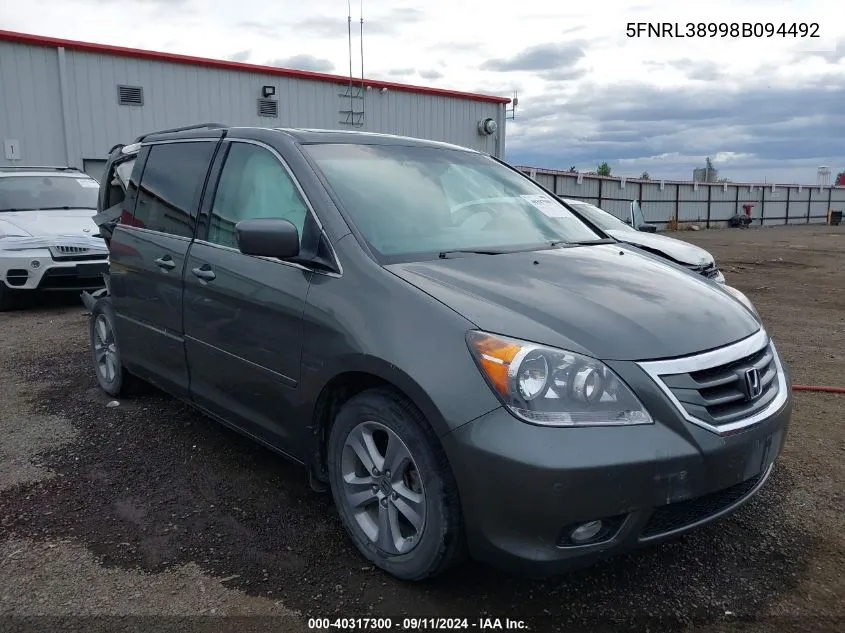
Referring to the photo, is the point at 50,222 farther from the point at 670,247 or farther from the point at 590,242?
the point at 590,242

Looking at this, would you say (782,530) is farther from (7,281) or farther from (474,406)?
(7,281)

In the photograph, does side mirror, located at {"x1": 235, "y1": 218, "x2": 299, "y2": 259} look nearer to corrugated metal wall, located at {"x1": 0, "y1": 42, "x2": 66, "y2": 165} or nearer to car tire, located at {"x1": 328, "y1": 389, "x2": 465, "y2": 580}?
car tire, located at {"x1": 328, "y1": 389, "x2": 465, "y2": 580}

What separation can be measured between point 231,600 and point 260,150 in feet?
6.72

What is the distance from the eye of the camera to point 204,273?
3568mm

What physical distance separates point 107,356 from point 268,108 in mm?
13682

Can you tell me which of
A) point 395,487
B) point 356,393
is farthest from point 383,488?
point 356,393

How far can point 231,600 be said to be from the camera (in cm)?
263

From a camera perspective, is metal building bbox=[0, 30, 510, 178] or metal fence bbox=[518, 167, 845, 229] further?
metal fence bbox=[518, 167, 845, 229]

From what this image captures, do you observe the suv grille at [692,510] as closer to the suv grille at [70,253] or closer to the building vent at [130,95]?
the suv grille at [70,253]

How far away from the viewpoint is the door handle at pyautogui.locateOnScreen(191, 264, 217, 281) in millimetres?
3512

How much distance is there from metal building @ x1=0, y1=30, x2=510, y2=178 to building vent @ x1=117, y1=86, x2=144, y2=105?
0.02 metres

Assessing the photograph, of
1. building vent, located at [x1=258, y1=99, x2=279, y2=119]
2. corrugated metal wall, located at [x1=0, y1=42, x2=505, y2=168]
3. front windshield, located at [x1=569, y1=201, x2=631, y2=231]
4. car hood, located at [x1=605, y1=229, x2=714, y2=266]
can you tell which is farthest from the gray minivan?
building vent, located at [x1=258, y1=99, x2=279, y2=119]

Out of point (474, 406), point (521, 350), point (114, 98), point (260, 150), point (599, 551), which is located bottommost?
point (599, 551)

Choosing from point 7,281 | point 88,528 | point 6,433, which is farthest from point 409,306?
point 7,281
